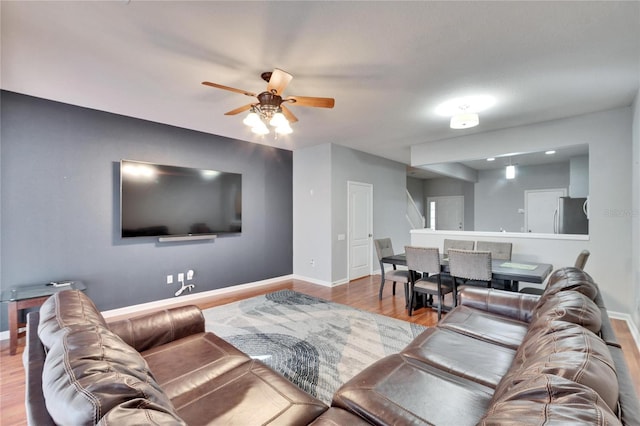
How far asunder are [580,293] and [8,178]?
5.31m

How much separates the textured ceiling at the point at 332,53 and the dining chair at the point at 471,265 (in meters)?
1.80

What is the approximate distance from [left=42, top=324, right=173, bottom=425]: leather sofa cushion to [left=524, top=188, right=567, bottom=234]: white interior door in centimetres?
900

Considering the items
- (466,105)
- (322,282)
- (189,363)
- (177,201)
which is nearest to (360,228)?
(322,282)

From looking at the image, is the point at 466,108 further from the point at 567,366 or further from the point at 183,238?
the point at 183,238

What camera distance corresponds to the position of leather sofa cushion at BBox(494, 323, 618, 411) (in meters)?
0.83

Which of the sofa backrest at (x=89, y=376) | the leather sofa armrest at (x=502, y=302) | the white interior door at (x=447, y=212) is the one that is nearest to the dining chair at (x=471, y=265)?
the leather sofa armrest at (x=502, y=302)

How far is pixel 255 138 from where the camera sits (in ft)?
16.4

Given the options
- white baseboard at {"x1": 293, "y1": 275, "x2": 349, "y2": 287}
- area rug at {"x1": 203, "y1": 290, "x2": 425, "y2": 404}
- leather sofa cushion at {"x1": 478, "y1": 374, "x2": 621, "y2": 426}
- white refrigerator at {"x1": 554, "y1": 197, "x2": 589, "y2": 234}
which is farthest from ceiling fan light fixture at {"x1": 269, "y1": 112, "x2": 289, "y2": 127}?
white refrigerator at {"x1": 554, "y1": 197, "x2": 589, "y2": 234}

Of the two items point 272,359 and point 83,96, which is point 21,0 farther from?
point 272,359

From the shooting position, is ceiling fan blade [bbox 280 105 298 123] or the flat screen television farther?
the flat screen television

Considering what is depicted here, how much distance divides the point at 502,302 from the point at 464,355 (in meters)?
0.96

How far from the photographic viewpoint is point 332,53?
2.34 meters

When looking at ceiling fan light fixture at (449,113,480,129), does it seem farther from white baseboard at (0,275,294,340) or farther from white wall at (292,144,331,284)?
white baseboard at (0,275,294,340)

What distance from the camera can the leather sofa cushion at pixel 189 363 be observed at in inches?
54.9
